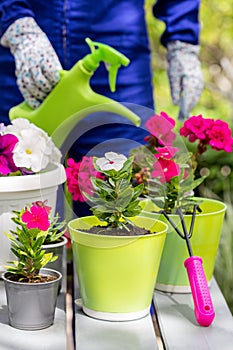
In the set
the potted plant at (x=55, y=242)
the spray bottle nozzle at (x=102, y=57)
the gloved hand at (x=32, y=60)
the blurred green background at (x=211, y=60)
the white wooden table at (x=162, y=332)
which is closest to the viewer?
the white wooden table at (x=162, y=332)

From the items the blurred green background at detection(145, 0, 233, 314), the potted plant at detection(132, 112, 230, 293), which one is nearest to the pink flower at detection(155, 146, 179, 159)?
the potted plant at detection(132, 112, 230, 293)

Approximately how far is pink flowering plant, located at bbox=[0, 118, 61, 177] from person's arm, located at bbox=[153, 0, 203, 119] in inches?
24.6

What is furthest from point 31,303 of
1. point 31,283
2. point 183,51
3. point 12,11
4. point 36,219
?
point 183,51

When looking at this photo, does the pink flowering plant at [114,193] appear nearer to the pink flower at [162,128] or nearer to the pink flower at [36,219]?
the pink flower at [36,219]

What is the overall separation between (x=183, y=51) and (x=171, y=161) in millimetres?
716

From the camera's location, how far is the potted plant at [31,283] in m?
1.12

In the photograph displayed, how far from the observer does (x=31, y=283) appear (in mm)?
1112

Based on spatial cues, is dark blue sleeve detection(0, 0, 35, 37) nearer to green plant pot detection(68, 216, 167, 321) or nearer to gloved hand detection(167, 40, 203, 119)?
gloved hand detection(167, 40, 203, 119)

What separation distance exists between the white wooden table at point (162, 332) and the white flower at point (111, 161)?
0.92 feet

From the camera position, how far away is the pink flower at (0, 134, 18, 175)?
4.42 ft

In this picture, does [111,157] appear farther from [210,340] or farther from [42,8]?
[42,8]

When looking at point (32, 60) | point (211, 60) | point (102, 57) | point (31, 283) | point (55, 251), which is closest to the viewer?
point (31, 283)

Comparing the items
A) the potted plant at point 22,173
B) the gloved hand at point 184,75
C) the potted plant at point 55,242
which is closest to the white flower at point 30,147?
Result: the potted plant at point 22,173

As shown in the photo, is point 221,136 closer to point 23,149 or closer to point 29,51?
point 23,149
